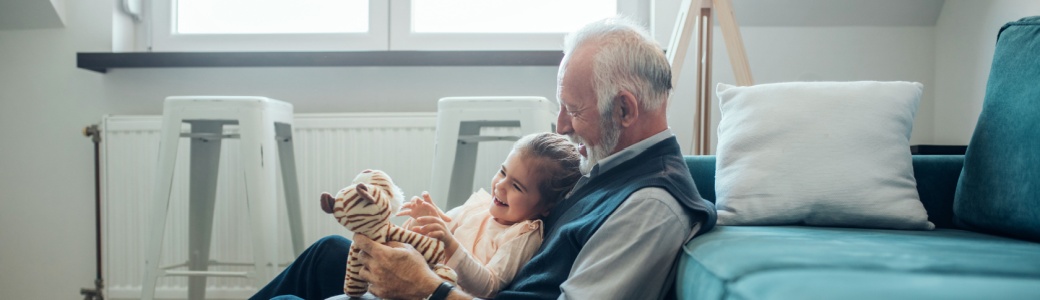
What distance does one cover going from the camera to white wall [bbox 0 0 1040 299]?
8.84 feet

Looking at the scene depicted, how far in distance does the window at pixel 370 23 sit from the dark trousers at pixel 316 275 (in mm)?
1532

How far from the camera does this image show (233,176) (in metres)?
2.67

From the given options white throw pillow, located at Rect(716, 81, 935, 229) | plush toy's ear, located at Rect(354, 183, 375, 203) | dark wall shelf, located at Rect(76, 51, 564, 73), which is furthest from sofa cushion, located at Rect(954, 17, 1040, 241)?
→ dark wall shelf, located at Rect(76, 51, 564, 73)

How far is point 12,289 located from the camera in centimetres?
284

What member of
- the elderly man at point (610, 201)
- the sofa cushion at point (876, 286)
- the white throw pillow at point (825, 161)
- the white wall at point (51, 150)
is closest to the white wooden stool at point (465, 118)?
the white throw pillow at point (825, 161)

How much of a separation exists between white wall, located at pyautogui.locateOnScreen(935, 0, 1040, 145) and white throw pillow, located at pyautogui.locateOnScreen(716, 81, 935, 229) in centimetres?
104

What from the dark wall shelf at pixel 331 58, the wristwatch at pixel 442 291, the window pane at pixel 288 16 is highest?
the window pane at pixel 288 16

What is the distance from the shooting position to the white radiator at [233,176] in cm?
263

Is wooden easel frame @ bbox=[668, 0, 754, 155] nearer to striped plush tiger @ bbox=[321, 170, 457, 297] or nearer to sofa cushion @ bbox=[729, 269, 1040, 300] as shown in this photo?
striped plush tiger @ bbox=[321, 170, 457, 297]

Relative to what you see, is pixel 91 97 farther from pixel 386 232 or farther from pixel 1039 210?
pixel 1039 210

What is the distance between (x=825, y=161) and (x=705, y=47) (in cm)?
80

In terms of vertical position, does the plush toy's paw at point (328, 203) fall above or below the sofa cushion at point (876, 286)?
above

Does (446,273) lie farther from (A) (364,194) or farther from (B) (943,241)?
(B) (943,241)

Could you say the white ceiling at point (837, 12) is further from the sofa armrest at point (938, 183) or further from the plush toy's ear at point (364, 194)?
the plush toy's ear at point (364, 194)
